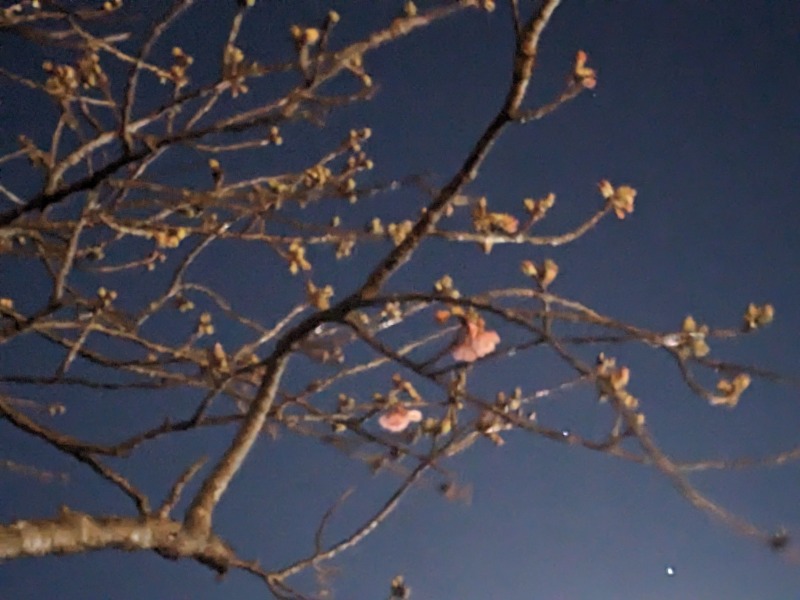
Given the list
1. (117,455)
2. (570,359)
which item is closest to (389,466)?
(117,455)

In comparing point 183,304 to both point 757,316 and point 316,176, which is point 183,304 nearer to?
point 316,176

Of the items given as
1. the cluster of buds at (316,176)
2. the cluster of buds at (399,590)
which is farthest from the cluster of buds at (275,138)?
the cluster of buds at (399,590)

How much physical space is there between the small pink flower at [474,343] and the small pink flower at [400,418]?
40 centimetres

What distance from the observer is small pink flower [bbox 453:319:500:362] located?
1217 millimetres

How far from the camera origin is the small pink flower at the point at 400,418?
160 centimetres

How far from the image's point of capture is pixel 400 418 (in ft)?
5.27

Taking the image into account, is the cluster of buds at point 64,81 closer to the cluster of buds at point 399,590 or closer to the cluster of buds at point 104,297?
the cluster of buds at point 104,297

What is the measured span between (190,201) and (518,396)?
73 cm

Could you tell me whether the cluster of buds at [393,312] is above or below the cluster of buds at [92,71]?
below

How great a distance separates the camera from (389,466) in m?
1.68

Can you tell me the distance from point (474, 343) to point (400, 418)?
443 mm

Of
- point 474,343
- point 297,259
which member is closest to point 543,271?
point 474,343

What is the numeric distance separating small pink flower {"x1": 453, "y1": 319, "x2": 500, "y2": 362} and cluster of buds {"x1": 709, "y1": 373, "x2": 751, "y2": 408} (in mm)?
328

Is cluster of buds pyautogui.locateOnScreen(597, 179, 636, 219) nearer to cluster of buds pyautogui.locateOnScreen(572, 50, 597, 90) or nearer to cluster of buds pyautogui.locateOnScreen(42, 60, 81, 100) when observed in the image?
cluster of buds pyautogui.locateOnScreen(572, 50, 597, 90)
